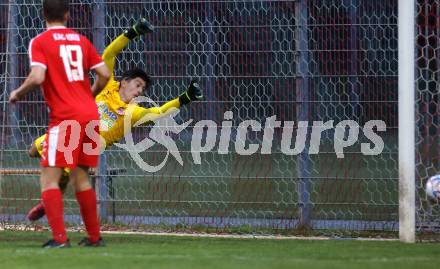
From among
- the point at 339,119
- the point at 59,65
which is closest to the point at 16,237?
the point at 59,65

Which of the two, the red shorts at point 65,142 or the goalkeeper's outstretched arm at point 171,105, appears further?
the goalkeeper's outstretched arm at point 171,105

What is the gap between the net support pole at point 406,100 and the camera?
863 centimetres

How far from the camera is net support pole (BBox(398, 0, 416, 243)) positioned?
8633 millimetres

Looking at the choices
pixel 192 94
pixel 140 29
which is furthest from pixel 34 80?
pixel 192 94

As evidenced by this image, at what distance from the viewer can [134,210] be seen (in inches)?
417

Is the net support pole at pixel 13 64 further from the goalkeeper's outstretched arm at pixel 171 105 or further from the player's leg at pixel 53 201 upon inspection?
the player's leg at pixel 53 201

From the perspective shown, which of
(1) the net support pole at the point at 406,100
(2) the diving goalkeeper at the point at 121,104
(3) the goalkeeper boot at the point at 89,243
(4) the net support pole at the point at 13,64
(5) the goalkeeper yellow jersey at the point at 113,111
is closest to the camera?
(3) the goalkeeper boot at the point at 89,243

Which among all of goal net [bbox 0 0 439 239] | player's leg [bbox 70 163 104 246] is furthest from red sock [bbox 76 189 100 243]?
goal net [bbox 0 0 439 239]

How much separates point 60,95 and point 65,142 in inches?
12.9

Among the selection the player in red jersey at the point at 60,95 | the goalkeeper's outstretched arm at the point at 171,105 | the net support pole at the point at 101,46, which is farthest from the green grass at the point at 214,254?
the net support pole at the point at 101,46

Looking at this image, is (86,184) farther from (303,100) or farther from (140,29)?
(303,100)

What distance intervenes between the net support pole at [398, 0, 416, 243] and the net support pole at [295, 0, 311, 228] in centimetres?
149

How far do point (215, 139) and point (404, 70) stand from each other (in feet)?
7.60

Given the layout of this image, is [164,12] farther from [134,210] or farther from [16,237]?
[16,237]
